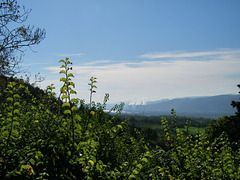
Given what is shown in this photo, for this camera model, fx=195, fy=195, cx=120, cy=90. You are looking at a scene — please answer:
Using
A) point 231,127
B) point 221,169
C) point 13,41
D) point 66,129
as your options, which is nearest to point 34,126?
point 66,129

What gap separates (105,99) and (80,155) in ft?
12.1

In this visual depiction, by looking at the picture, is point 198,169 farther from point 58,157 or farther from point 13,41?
point 13,41

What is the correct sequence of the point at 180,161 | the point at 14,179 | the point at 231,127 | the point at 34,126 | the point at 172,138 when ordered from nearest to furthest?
the point at 14,179 < the point at 34,126 < the point at 180,161 < the point at 172,138 < the point at 231,127

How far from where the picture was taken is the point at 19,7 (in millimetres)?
11312

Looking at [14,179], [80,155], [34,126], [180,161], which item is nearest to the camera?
[14,179]

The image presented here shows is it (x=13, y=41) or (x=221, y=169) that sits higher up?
(x=13, y=41)

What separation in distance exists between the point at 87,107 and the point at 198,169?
3.80 m

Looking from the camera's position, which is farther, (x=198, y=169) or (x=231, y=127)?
(x=231, y=127)

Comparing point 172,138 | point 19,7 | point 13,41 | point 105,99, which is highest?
point 19,7

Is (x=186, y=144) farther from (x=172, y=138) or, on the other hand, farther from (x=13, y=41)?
(x=13, y=41)

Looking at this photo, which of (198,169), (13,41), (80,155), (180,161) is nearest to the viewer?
(80,155)

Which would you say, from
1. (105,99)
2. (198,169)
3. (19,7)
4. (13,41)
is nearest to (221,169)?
(198,169)

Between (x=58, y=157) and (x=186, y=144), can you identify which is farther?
(x=186, y=144)

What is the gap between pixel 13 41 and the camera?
10.9 meters
